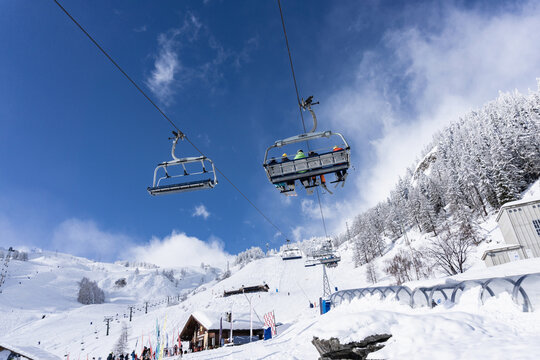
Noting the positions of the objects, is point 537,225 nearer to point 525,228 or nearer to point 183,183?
point 525,228

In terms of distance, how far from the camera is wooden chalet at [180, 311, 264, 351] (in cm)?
3223

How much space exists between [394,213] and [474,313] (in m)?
86.2

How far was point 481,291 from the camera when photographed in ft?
36.2

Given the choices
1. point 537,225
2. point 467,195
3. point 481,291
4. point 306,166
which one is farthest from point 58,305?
point 467,195

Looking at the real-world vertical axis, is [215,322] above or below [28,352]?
below

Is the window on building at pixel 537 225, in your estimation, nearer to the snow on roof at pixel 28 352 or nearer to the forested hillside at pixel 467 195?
the forested hillside at pixel 467 195

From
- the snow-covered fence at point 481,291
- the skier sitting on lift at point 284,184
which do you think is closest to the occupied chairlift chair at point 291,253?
the snow-covered fence at point 481,291

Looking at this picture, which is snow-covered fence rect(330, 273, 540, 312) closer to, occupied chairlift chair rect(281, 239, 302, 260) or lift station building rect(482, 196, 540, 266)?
occupied chairlift chair rect(281, 239, 302, 260)

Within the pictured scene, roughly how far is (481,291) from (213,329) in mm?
28815

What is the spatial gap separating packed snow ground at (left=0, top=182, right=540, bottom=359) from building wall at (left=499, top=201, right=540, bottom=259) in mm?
5074

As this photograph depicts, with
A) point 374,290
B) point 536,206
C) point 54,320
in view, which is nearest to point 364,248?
point 536,206

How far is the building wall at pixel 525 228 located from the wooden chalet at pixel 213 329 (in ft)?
102

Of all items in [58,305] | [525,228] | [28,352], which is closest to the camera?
[28,352]

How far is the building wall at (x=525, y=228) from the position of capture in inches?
1136
